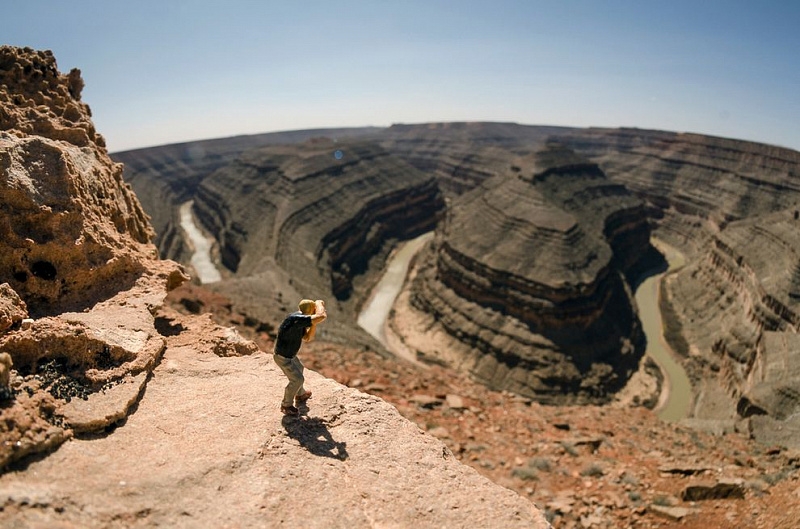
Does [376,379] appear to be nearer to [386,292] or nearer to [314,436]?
[314,436]

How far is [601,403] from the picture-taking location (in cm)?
2828

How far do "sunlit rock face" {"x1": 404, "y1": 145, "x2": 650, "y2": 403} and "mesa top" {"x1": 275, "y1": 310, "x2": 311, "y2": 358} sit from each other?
26019 millimetres

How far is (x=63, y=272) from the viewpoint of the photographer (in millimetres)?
7812

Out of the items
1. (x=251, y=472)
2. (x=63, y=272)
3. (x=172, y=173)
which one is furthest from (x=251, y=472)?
(x=172, y=173)

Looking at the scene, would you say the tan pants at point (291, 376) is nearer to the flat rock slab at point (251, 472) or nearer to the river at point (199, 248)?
the flat rock slab at point (251, 472)

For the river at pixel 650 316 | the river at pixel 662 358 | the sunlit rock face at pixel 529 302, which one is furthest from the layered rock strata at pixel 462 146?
the river at pixel 662 358

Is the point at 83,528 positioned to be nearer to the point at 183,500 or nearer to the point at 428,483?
the point at 183,500

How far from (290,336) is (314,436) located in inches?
53.5

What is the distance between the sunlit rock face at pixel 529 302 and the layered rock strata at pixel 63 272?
2565 cm

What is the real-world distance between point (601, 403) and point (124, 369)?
28625 mm

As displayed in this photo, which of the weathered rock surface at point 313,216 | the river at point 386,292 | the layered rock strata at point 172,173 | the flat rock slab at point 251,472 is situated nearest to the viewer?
the flat rock slab at point 251,472

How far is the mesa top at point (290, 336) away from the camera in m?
5.96

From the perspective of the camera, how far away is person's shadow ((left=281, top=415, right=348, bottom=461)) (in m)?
5.66

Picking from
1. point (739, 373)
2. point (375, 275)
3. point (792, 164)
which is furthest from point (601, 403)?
point (792, 164)
